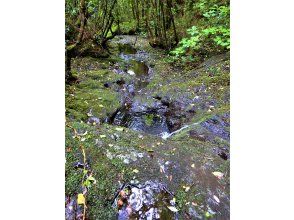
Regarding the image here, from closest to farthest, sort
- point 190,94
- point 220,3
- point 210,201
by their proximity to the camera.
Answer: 1. point 210,201
2. point 220,3
3. point 190,94

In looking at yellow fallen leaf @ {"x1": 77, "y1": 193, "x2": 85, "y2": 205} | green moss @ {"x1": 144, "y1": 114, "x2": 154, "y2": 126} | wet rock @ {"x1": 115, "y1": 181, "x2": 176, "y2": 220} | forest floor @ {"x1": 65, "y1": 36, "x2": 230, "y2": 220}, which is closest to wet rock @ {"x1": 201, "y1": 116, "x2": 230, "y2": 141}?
forest floor @ {"x1": 65, "y1": 36, "x2": 230, "y2": 220}

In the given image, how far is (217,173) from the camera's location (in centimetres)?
172

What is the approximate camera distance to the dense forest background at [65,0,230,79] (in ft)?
6.10

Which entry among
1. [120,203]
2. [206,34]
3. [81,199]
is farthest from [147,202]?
[206,34]

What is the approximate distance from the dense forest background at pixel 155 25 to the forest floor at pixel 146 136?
74 mm

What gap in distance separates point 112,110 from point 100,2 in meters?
0.72

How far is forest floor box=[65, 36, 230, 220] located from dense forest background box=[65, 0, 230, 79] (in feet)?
0.24

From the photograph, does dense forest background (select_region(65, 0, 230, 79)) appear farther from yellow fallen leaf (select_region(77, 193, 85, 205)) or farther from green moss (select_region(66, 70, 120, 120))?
yellow fallen leaf (select_region(77, 193, 85, 205))

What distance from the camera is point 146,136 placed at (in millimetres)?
1915
